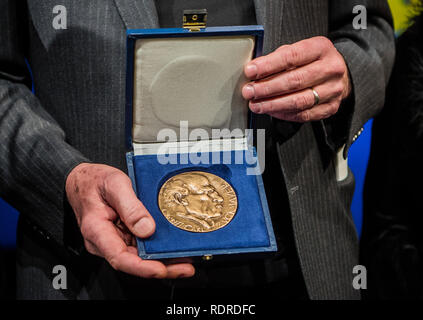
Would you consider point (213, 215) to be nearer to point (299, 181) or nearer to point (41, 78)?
point (299, 181)

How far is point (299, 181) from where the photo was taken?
1.02 meters

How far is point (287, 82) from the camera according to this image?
0.85 metres

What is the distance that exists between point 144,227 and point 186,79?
32 cm

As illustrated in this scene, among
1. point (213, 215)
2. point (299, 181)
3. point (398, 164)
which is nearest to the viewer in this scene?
point (213, 215)

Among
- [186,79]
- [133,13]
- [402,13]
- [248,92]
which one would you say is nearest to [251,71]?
[248,92]

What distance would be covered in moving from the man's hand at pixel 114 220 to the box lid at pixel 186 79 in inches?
5.8

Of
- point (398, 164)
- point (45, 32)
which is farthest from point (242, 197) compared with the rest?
point (398, 164)

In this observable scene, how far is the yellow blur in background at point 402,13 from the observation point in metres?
1.40

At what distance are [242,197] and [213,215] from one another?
7 cm

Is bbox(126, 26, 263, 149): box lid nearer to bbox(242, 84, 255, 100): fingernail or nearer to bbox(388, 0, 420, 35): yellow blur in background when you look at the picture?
bbox(242, 84, 255, 100): fingernail

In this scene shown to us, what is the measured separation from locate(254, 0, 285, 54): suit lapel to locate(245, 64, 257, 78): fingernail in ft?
0.37

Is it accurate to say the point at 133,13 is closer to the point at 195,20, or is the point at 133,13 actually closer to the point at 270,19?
the point at 195,20

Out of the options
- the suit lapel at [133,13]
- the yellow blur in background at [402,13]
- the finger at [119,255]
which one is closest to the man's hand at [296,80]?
the suit lapel at [133,13]

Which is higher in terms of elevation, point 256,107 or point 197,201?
point 256,107
